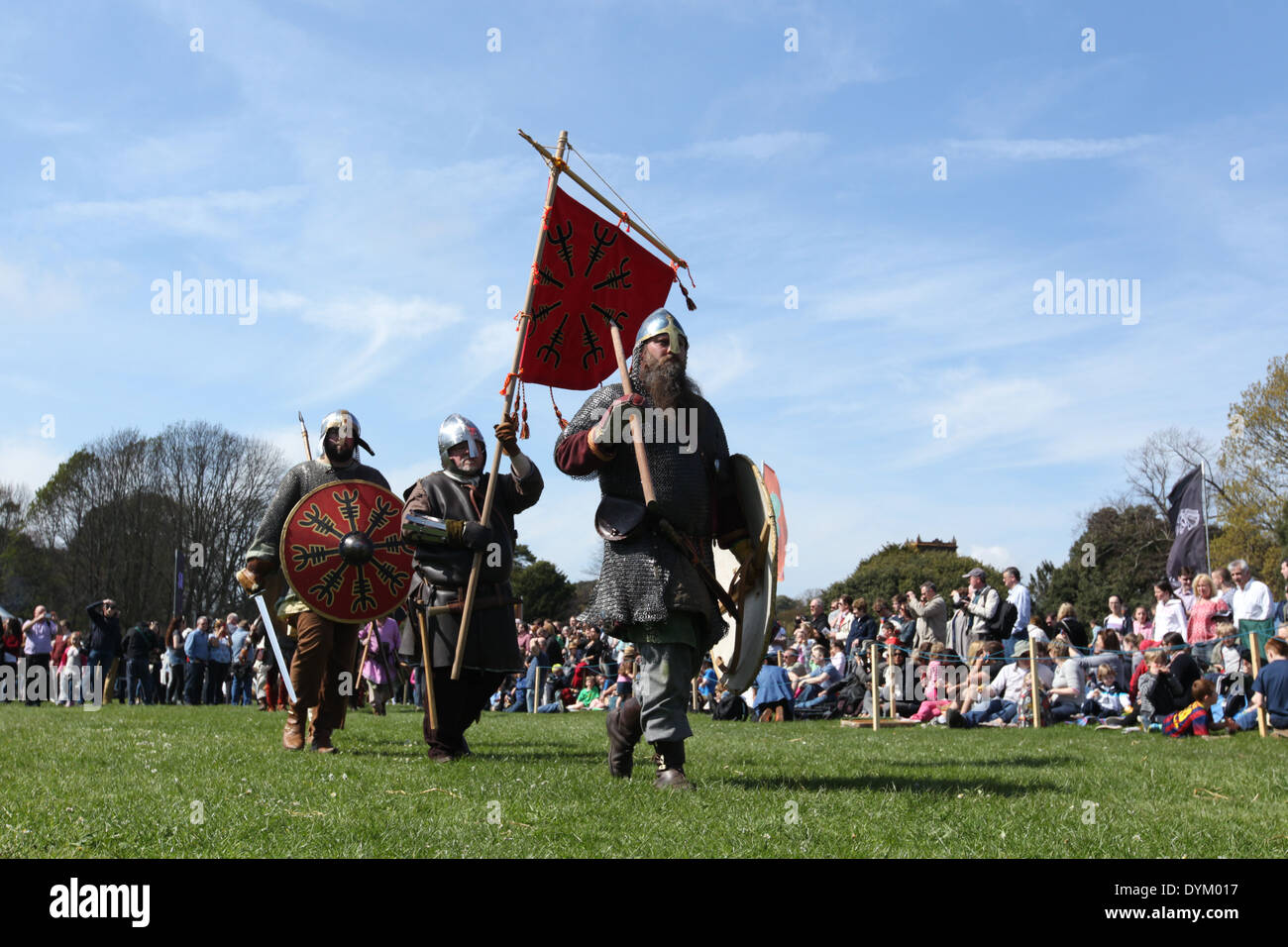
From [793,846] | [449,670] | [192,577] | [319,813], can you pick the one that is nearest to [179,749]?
[449,670]

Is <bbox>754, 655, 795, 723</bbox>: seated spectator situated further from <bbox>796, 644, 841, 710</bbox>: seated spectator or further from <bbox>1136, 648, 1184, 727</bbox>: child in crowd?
<bbox>1136, 648, 1184, 727</bbox>: child in crowd

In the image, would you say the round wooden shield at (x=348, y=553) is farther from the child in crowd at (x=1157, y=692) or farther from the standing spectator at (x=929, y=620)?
the standing spectator at (x=929, y=620)

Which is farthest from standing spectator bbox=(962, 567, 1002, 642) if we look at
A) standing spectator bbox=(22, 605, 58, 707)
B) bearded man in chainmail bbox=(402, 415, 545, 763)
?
standing spectator bbox=(22, 605, 58, 707)

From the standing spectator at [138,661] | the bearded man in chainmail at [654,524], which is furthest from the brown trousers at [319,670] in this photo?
the standing spectator at [138,661]

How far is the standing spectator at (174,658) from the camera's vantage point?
24.0 m

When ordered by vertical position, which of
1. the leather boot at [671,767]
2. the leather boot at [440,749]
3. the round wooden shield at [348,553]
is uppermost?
the round wooden shield at [348,553]

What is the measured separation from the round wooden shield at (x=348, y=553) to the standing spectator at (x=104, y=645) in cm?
1527

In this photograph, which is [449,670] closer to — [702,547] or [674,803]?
[702,547]

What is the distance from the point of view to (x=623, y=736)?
5.66 metres

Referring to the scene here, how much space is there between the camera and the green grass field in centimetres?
377

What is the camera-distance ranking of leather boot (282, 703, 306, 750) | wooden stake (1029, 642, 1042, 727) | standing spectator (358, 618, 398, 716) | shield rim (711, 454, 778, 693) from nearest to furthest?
1. shield rim (711, 454, 778, 693)
2. leather boot (282, 703, 306, 750)
3. wooden stake (1029, 642, 1042, 727)
4. standing spectator (358, 618, 398, 716)

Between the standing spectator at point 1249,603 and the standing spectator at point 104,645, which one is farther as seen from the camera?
the standing spectator at point 104,645

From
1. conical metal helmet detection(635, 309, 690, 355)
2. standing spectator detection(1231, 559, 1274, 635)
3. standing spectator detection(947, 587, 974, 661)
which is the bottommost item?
standing spectator detection(947, 587, 974, 661)

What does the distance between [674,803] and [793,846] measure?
964 mm
